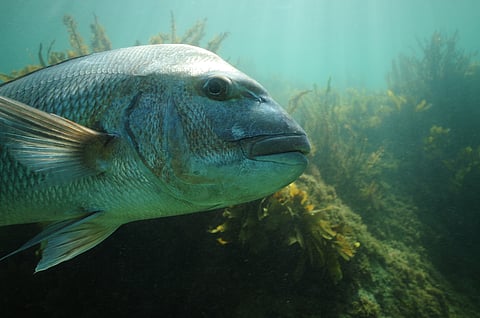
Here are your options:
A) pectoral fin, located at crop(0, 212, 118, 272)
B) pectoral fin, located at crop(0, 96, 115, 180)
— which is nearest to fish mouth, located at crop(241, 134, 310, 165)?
pectoral fin, located at crop(0, 96, 115, 180)

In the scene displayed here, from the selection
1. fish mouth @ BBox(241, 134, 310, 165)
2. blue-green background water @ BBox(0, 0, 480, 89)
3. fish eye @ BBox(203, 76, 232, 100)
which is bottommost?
fish mouth @ BBox(241, 134, 310, 165)

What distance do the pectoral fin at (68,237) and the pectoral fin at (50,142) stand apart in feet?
0.98

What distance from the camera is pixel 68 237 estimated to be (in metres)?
1.39

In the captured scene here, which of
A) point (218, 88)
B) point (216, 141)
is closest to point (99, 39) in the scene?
point (218, 88)

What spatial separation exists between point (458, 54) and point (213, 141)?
1466 centimetres

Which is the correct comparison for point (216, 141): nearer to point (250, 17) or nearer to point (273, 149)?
point (273, 149)

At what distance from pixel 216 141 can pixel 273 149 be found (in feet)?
0.88

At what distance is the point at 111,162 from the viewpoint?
48.6 inches

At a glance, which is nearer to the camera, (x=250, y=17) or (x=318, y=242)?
(x=318, y=242)

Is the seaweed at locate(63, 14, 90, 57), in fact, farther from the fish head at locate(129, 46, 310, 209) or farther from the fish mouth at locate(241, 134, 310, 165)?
the fish mouth at locate(241, 134, 310, 165)

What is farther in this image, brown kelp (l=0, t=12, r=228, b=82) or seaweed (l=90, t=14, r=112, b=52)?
seaweed (l=90, t=14, r=112, b=52)

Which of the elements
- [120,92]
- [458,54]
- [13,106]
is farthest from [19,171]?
[458,54]

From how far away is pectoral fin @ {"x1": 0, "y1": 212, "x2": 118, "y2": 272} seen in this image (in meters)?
1.30

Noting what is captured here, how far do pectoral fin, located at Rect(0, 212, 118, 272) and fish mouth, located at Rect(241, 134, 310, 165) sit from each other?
901mm
